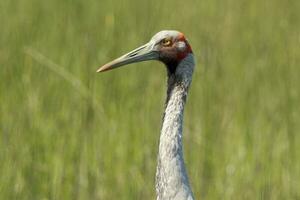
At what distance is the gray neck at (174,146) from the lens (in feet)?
14.6

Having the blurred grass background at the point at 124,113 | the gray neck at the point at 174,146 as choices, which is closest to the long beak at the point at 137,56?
the gray neck at the point at 174,146

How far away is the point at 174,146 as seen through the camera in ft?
14.7

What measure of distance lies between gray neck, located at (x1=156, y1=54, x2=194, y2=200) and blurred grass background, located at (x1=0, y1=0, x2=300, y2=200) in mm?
1062

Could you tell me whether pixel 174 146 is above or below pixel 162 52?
below

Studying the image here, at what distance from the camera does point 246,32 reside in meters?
8.17

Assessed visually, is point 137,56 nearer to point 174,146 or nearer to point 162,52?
point 162,52

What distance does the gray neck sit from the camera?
446 cm

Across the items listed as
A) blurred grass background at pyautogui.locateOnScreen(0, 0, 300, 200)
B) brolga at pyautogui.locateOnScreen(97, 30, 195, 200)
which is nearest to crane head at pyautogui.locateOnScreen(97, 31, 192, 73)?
brolga at pyautogui.locateOnScreen(97, 30, 195, 200)

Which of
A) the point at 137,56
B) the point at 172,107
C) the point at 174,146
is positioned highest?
the point at 137,56

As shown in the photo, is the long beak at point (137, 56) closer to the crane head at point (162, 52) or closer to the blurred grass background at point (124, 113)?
the crane head at point (162, 52)

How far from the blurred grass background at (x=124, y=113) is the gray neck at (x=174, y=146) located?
1.06m

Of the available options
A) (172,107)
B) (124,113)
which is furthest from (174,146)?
(124,113)

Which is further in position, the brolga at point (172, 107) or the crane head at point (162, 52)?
the crane head at point (162, 52)

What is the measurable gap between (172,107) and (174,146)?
19 centimetres
